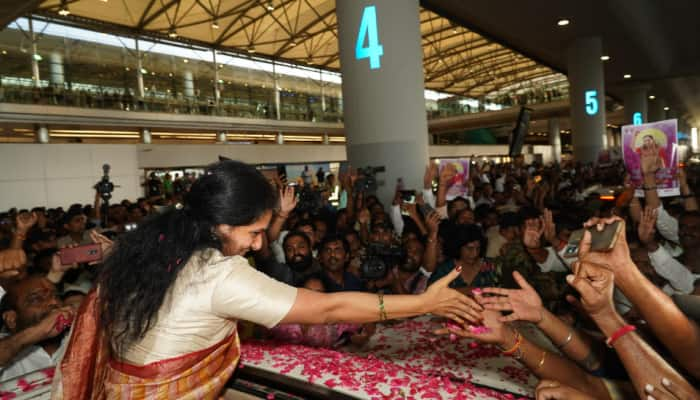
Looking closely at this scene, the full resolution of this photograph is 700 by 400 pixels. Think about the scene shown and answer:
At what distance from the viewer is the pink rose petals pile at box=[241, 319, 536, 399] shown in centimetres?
195

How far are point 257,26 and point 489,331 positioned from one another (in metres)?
25.0

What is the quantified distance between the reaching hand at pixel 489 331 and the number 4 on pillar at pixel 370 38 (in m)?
5.44

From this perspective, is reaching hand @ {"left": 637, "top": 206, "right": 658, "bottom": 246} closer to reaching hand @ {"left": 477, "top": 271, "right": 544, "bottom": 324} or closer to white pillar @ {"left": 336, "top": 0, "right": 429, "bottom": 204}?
reaching hand @ {"left": 477, "top": 271, "right": 544, "bottom": 324}

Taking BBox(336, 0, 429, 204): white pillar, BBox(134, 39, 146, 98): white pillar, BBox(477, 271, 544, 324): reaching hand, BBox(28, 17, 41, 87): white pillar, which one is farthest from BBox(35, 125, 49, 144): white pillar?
BBox(477, 271, 544, 324): reaching hand

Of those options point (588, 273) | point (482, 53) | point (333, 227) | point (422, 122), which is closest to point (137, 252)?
point (588, 273)

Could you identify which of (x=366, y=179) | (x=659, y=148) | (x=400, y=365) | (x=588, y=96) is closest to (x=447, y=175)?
(x=366, y=179)

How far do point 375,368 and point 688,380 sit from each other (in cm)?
125

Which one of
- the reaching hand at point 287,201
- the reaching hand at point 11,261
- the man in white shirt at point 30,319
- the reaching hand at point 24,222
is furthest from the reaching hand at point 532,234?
the reaching hand at point 24,222

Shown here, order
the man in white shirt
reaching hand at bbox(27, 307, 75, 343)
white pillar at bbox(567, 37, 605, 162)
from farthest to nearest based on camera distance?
1. white pillar at bbox(567, 37, 605, 162)
2. the man in white shirt
3. reaching hand at bbox(27, 307, 75, 343)

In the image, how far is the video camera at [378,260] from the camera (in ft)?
10.9

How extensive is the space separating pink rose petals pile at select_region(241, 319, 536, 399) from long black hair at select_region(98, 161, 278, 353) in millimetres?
834

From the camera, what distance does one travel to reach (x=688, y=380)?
144 cm

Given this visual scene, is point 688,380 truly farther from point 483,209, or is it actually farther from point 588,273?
point 483,209

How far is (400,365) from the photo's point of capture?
2.41m
